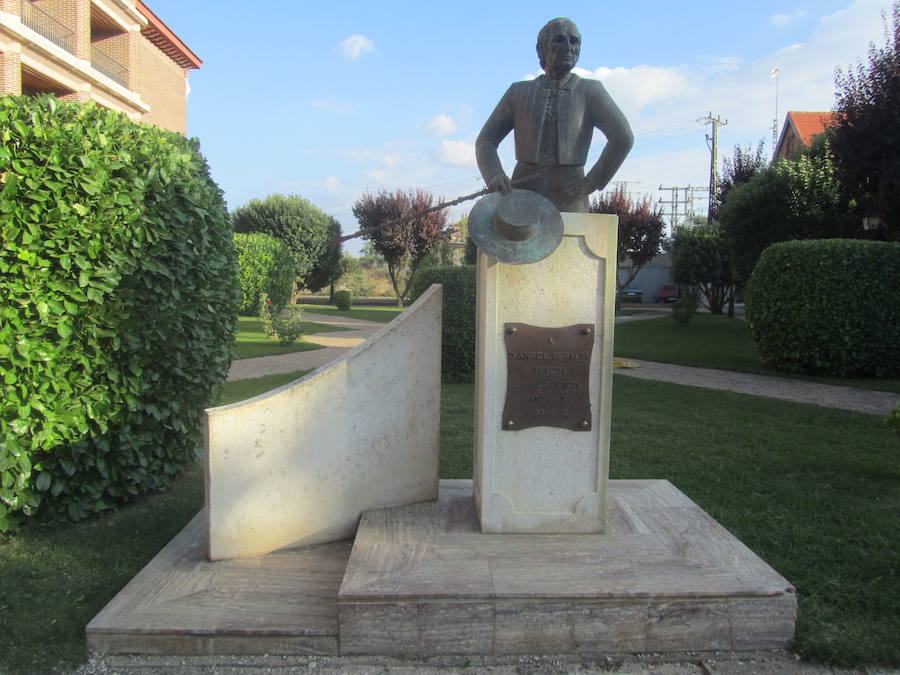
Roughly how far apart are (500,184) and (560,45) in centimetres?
81

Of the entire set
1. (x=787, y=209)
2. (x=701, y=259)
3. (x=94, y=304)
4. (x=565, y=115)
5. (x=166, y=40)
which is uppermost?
(x=166, y=40)

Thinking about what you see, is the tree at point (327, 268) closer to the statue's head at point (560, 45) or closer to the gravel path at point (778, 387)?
the gravel path at point (778, 387)

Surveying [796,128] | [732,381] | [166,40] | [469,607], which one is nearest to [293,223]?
[166,40]

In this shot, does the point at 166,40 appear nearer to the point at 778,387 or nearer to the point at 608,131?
the point at 778,387

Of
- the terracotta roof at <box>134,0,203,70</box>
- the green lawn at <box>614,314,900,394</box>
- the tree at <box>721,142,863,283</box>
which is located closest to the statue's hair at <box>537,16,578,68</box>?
the green lawn at <box>614,314,900,394</box>

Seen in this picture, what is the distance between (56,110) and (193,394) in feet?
6.48

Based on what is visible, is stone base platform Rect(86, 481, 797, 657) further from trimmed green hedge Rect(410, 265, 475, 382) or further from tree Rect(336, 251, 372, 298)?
tree Rect(336, 251, 372, 298)

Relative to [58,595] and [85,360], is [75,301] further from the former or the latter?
[58,595]

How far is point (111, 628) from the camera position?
2.75 m

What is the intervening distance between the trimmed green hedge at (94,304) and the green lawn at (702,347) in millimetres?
9678

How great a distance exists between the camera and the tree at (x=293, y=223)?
115 ft

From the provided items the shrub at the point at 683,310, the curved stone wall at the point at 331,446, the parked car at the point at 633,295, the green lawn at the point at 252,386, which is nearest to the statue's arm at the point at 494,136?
the curved stone wall at the point at 331,446

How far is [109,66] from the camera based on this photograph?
27172 millimetres

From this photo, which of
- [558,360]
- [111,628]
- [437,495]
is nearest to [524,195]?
[558,360]
